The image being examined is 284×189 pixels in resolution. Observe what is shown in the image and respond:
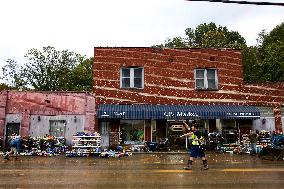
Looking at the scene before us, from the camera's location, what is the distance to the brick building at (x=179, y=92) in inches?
1034

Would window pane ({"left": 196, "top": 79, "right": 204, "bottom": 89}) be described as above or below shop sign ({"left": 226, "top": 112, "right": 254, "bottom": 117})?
above

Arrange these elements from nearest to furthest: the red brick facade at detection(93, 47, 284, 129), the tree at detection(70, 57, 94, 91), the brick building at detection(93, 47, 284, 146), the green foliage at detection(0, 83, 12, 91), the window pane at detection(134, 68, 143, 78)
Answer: the brick building at detection(93, 47, 284, 146) → the red brick facade at detection(93, 47, 284, 129) → the window pane at detection(134, 68, 143, 78) → the green foliage at detection(0, 83, 12, 91) → the tree at detection(70, 57, 94, 91)

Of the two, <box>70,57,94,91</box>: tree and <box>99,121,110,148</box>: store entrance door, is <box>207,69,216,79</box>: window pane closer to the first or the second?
<box>99,121,110,148</box>: store entrance door

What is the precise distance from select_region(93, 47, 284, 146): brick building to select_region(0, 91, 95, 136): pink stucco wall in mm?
2621

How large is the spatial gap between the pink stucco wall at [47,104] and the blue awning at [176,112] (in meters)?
3.25

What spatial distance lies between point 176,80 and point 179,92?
91cm

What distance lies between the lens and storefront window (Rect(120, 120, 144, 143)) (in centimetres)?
2641

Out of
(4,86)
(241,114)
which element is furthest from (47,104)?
(4,86)

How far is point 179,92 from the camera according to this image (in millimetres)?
27125

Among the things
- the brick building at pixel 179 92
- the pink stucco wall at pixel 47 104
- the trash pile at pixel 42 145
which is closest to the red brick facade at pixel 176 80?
the brick building at pixel 179 92

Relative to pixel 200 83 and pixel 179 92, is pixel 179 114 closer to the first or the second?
pixel 179 92

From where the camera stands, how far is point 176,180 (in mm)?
11383

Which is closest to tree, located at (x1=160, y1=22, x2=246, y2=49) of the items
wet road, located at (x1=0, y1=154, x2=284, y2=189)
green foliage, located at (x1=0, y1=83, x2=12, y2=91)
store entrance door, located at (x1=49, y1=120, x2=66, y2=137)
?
green foliage, located at (x1=0, y1=83, x2=12, y2=91)

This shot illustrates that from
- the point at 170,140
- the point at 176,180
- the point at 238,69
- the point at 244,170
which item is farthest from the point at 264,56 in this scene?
the point at 176,180
